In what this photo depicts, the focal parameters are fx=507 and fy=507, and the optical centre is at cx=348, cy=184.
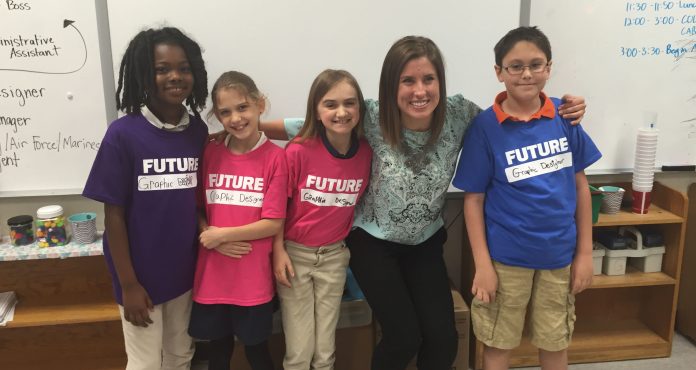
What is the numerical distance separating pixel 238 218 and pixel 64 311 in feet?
3.15

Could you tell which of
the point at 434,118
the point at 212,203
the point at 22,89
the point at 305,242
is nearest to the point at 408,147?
the point at 434,118

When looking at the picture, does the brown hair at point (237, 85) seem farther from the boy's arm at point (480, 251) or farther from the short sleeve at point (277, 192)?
the boy's arm at point (480, 251)

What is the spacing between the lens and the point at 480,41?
197 cm

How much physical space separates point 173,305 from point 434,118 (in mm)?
974

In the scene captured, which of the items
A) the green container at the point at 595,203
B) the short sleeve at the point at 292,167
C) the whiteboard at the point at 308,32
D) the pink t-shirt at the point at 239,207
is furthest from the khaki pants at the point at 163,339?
the green container at the point at 595,203

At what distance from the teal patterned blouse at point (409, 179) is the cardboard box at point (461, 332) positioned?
0.45m

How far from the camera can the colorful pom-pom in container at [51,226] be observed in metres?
1.80

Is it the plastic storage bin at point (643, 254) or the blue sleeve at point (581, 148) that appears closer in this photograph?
the blue sleeve at point (581, 148)

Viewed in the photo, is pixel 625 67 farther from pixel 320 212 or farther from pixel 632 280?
pixel 320 212

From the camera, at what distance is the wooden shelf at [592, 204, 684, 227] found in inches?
77.5

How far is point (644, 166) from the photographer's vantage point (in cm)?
203

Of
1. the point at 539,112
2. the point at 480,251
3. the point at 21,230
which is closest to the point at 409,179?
the point at 480,251

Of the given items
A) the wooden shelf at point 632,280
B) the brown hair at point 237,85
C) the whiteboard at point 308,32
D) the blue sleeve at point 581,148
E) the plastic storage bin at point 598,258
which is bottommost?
the wooden shelf at point 632,280

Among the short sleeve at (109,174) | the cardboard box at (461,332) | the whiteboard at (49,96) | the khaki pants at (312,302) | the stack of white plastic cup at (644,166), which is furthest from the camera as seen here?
the stack of white plastic cup at (644,166)
